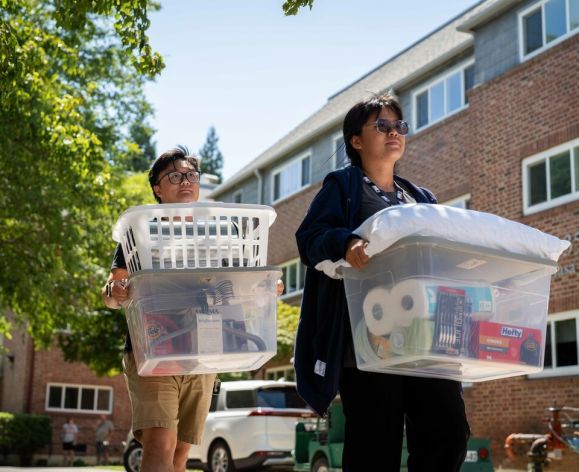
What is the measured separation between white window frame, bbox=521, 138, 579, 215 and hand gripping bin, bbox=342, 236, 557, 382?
15358 millimetres

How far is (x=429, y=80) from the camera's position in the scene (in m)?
24.2

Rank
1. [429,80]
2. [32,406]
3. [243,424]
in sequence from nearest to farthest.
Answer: [243,424] → [429,80] → [32,406]

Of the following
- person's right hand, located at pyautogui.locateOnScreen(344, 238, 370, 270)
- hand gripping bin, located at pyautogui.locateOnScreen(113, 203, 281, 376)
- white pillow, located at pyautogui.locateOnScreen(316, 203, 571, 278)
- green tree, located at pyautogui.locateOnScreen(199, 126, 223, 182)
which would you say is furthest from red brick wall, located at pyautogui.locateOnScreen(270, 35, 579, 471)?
green tree, located at pyautogui.locateOnScreen(199, 126, 223, 182)

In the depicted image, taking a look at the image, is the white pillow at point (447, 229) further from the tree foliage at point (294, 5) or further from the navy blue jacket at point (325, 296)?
the tree foliage at point (294, 5)

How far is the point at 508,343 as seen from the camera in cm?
356

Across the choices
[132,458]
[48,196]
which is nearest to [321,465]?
[132,458]

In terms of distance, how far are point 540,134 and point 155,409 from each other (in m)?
16.2

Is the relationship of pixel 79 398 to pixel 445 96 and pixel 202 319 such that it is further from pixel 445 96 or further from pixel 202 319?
pixel 202 319

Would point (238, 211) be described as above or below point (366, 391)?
above

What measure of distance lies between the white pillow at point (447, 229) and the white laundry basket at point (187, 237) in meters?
0.70

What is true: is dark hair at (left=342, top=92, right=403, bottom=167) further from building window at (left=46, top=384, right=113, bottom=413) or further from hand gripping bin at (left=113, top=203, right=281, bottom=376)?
building window at (left=46, top=384, right=113, bottom=413)

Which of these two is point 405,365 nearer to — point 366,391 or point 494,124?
point 366,391

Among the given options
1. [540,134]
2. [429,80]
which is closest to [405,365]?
[540,134]

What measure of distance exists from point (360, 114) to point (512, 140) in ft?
55.2
